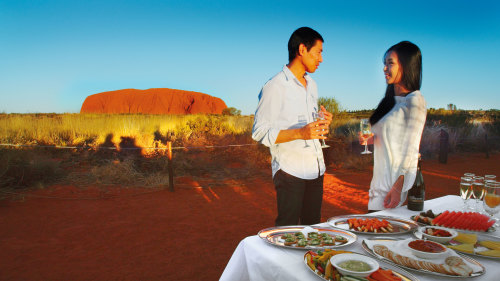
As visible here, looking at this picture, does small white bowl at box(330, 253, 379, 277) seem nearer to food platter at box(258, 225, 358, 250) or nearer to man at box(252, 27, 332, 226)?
food platter at box(258, 225, 358, 250)

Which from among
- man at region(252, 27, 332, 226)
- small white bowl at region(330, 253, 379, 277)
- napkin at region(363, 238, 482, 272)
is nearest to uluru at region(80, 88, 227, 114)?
man at region(252, 27, 332, 226)

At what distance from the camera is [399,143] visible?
177 cm

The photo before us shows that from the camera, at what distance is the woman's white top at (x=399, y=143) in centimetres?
172

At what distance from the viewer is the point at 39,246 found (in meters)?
4.18

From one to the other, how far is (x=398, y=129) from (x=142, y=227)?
13.9 feet

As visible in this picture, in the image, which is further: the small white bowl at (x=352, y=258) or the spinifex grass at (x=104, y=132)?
the spinifex grass at (x=104, y=132)

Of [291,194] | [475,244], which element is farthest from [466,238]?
[291,194]

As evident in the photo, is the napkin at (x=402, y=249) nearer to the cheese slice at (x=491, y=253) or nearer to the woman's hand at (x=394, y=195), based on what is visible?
the cheese slice at (x=491, y=253)

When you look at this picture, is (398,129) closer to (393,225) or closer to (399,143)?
(399,143)

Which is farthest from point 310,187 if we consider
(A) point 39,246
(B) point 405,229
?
(A) point 39,246

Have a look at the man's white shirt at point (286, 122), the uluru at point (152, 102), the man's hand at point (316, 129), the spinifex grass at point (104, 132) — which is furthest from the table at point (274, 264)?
the uluru at point (152, 102)

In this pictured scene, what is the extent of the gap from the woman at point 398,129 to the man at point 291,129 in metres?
0.39

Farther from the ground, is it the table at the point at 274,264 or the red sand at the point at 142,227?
the table at the point at 274,264

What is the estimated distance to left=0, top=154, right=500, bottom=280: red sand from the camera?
353cm
